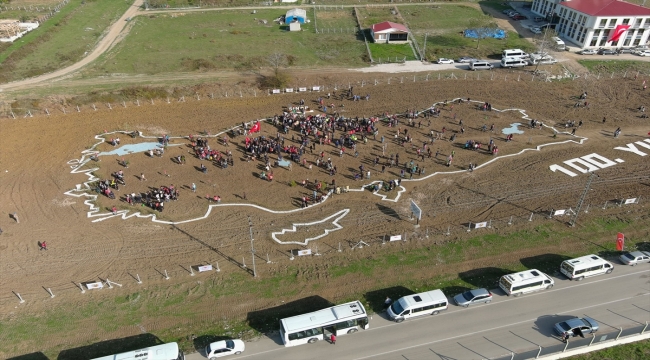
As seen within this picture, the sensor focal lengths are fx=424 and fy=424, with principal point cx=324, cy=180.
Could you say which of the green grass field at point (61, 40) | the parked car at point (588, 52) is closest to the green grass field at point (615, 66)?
the parked car at point (588, 52)

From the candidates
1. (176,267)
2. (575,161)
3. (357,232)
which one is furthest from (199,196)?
(575,161)

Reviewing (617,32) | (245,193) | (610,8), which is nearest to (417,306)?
(245,193)

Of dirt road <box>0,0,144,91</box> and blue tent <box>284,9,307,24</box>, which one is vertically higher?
blue tent <box>284,9,307,24</box>

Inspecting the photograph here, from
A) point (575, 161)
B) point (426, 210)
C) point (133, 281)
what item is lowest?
point (133, 281)

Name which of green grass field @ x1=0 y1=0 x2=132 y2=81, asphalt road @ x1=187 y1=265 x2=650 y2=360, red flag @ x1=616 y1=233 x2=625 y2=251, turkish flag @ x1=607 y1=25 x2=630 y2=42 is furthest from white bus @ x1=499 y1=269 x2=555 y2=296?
green grass field @ x1=0 y1=0 x2=132 y2=81

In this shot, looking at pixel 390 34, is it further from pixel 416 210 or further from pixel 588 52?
pixel 416 210

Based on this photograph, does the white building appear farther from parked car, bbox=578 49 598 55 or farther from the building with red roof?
the building with red roof

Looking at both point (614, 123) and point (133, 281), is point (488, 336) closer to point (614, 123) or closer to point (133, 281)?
point (133, 281)

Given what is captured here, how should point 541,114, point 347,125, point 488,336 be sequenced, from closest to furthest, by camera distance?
point 488,336, point 347,125, point 541,114
